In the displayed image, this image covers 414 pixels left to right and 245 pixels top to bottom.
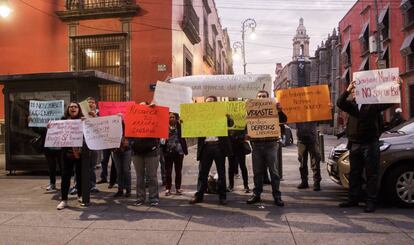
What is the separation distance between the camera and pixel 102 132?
7375 mm

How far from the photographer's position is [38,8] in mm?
18000

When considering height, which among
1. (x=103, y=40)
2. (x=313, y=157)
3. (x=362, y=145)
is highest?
(x=103, y=40)

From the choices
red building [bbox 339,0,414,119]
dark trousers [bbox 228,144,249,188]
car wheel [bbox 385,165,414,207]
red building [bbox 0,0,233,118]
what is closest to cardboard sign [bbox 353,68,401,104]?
car wheel [bbox 385,165,414,207]

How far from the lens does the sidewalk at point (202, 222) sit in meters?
5.30

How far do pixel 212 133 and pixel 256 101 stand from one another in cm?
91

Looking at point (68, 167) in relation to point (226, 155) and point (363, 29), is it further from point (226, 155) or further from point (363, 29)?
point (363, 29)

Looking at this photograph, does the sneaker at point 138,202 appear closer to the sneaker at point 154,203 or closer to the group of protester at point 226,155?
the group of protester at point 226,155

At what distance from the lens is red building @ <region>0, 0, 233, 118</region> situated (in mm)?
17062

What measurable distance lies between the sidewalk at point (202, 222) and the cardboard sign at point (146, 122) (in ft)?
3.88

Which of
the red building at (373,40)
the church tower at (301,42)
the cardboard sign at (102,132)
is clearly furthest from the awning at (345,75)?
the church tower at (301,42)

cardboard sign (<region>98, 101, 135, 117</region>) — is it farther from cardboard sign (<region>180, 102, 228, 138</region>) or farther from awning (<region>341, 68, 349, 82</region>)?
awning (<region>341, 68, 349, 82</region>)

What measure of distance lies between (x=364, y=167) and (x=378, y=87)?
1274 mm

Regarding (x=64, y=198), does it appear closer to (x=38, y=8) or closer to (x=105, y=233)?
(x=105, y=233)

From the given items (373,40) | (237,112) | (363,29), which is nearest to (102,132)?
(237,112)
